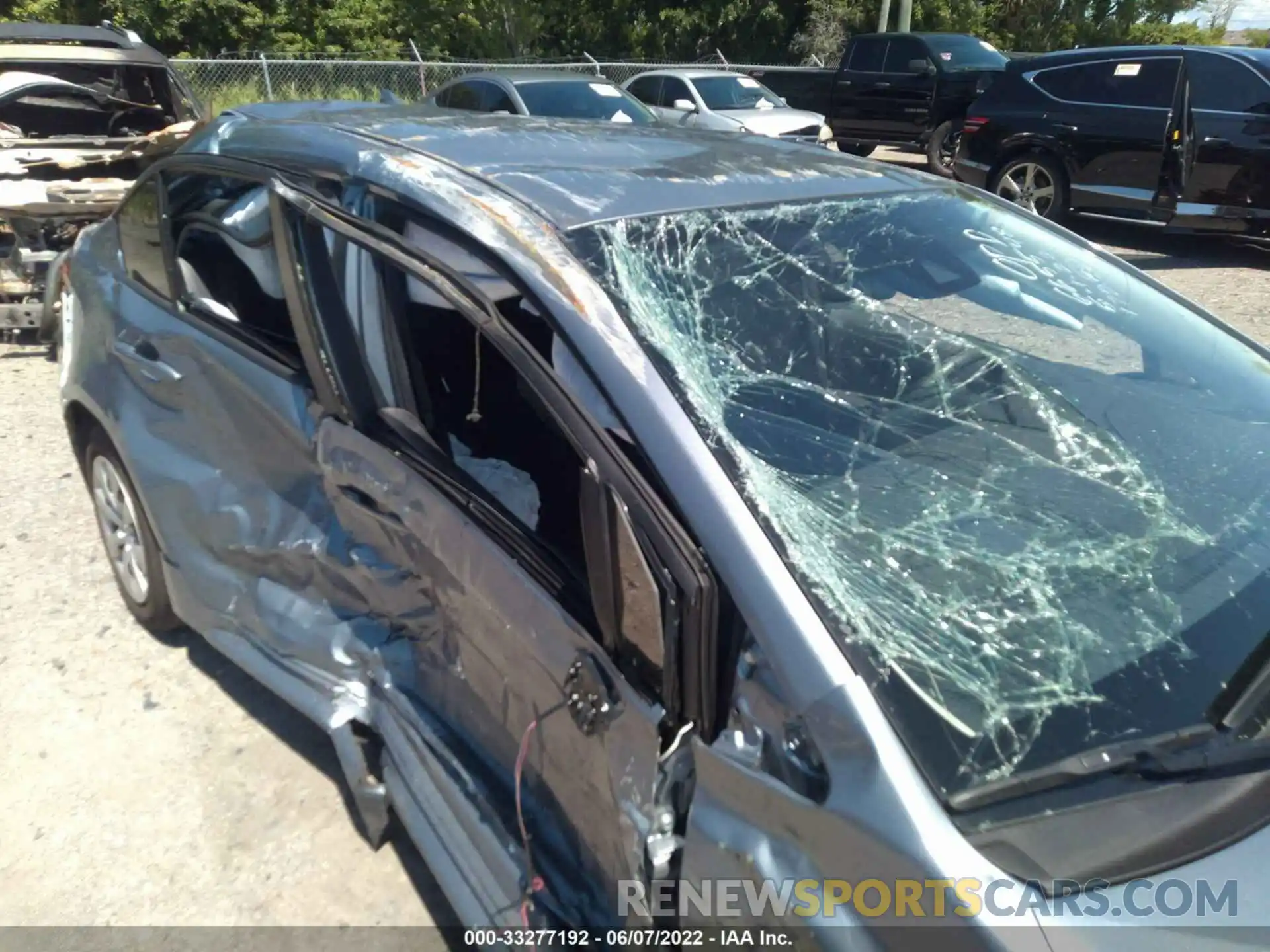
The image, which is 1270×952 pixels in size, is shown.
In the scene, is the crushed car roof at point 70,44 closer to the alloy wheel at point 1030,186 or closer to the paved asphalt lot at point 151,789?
the paved asphalt lot at point 151,789

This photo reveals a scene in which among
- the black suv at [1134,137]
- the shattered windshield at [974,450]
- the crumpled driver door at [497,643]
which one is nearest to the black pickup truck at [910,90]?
the black suv at [1134,137]

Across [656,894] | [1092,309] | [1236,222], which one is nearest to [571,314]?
[656,894]

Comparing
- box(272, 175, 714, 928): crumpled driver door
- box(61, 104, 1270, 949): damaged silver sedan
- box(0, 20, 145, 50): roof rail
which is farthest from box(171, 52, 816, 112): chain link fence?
box(272, 175, 714, 928): crumpled driver door

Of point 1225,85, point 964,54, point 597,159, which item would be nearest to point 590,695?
point 597,159

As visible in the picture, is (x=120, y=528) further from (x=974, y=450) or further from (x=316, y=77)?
(x=316, y=77)

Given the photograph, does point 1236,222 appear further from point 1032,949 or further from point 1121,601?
point 1032,949

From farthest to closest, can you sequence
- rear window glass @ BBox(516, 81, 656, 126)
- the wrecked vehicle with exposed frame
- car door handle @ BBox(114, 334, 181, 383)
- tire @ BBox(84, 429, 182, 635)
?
rear window glass @ BBox(516, 81, 656, 126) → the wrecked vehicle with exposed frame → tire @ BBox(84, 429, 182, 635) → car door handle @ BBox(114, 334, 181, 383)

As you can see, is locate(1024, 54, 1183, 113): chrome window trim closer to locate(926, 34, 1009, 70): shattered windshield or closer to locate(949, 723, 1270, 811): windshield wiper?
locate(926, 34, 1009, 70): shattered windshield

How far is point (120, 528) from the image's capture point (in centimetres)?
348

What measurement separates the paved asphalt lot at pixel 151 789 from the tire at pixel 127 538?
129 mm

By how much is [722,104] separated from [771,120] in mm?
907

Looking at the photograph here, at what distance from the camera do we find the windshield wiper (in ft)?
4.63

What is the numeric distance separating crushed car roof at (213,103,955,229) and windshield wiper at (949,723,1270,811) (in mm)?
1198

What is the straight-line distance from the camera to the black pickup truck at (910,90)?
13688mm
